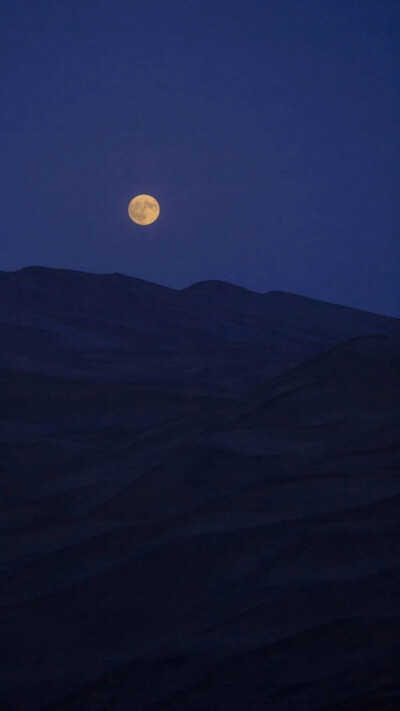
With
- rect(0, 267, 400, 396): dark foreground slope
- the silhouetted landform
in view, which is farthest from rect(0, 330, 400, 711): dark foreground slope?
rect(0, 267, 400, 396): dark foreground slope

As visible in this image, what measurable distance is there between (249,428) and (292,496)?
1247mm

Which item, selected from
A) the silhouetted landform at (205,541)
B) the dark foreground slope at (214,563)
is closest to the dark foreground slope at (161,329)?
the silhouetted landform at (205,541)

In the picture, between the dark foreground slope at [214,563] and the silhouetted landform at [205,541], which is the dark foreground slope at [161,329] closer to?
the silhouetted landform at [205,541]

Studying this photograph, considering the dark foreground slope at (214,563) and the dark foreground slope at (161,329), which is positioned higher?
the dark foreground slope at (161,329)

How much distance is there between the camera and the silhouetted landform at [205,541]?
2104 mm

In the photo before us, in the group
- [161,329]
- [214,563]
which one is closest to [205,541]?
[214,563]

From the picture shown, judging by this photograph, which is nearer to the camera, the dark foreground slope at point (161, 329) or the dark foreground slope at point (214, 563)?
the dark foreground slope at point (214, 563)

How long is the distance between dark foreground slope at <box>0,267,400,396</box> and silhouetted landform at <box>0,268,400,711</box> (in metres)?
0.70

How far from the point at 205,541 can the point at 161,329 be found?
24.1 feet

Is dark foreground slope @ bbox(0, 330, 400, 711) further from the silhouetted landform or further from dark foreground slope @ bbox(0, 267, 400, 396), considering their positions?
dark foreground slope @ bbox(0, 267, 400, 396)

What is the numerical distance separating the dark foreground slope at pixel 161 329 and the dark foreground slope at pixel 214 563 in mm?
2120

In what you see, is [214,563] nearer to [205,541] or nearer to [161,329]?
[205,541]

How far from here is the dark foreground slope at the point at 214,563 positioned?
2.08 meters

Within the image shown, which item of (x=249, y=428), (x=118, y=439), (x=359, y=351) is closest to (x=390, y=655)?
(x=249, y=428)
